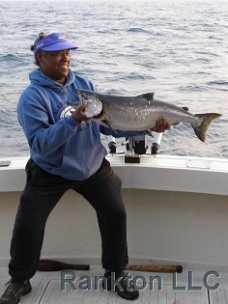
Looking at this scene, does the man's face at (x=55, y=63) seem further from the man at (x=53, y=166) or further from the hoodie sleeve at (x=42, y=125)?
the hoodie sleeve at (x=42, y=125)

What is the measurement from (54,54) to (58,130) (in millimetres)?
463

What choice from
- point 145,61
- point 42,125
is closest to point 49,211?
point 42,125

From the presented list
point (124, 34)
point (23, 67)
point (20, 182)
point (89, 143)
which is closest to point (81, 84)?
point (89, 143)

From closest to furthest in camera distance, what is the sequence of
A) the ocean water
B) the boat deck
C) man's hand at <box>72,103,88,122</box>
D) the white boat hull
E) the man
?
man's hand at <box>72,103,88,122</box> → the man → the boat deck → the white boat hull → the ocean water

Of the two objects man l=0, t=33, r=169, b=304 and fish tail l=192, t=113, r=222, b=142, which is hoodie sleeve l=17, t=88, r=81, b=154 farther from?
fish tail l=192, t=113, r=222, b=142

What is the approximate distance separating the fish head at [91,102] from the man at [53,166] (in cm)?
8

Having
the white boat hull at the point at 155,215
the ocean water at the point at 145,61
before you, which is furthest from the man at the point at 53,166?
the ocean water at the point at 145,61

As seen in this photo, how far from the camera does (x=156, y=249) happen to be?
356cm

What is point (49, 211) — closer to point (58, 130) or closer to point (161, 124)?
point (58, 130)

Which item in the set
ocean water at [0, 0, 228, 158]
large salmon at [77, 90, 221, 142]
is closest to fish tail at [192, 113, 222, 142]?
large salmon at [77, 90, 221, 142]

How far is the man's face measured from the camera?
292 cm

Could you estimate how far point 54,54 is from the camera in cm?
291

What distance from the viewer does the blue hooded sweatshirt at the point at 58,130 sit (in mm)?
2750

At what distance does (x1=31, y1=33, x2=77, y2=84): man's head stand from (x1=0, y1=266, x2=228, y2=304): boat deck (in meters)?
1.25
